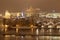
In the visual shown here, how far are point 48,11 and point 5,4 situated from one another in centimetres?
53

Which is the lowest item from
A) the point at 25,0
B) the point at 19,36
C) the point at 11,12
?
the point at 19,36

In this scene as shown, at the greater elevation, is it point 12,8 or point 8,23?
point 12,8

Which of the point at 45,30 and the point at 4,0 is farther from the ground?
the point at 4,0

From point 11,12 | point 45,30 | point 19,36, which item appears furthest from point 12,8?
point 45,30

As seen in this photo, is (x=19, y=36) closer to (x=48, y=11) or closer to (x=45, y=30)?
(x=45, y=30)

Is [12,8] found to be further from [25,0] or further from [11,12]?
[25,0]

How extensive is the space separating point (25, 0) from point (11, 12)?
225 mm

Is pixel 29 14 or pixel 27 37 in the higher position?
pixel 29 14

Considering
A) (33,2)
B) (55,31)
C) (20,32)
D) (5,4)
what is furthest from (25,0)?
(55,31)

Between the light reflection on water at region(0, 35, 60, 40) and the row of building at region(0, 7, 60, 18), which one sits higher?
the row of building at region(0, 7, 60, 18)

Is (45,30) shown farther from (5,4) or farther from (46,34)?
(5,4)

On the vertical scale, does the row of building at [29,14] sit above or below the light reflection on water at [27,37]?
above

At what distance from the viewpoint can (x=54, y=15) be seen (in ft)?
6.73

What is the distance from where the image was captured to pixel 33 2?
2094 millimetres
